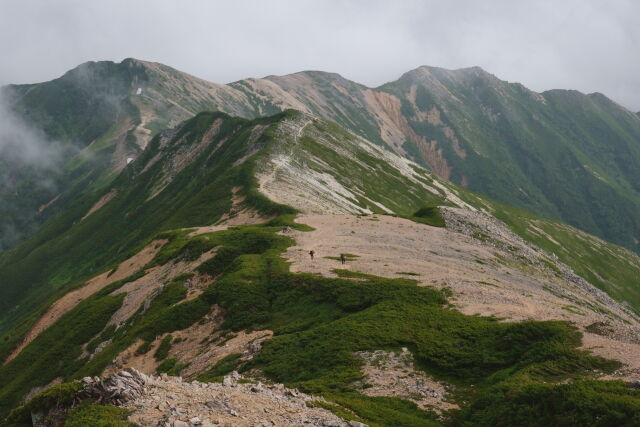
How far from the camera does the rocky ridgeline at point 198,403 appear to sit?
66.2 ft

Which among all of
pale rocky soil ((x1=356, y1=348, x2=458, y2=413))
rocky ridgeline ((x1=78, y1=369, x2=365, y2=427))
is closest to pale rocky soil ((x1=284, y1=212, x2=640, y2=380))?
pale rocky soil ((x1=356, y1=348, x2=458, y2=413))

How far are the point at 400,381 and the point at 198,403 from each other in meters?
14.3

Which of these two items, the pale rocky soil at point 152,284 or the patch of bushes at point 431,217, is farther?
the patch of bushes at point 431,217

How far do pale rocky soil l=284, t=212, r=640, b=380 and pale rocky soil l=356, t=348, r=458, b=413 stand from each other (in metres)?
9.60

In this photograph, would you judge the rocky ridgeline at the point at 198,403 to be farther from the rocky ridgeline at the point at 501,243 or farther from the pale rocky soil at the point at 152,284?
the rocky ridgeline at the point at 501,243

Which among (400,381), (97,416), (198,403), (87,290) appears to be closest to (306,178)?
(87,290)

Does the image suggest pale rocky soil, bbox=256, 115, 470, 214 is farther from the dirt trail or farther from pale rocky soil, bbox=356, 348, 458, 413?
pale rocky soil, bbox=356, 348, 458, 413

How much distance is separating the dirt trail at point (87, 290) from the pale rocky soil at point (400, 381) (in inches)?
2477

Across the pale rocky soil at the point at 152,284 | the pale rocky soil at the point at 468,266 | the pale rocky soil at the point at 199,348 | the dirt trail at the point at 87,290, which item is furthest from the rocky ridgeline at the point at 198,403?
the dirt trail at the point at 87,290

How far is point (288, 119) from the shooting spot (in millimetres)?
178375

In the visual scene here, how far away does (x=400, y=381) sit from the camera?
30.4 meters

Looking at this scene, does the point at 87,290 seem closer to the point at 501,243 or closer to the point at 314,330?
the point at 314,330

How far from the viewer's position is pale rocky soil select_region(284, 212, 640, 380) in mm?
37344

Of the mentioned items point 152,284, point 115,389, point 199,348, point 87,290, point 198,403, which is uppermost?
point 198,403
